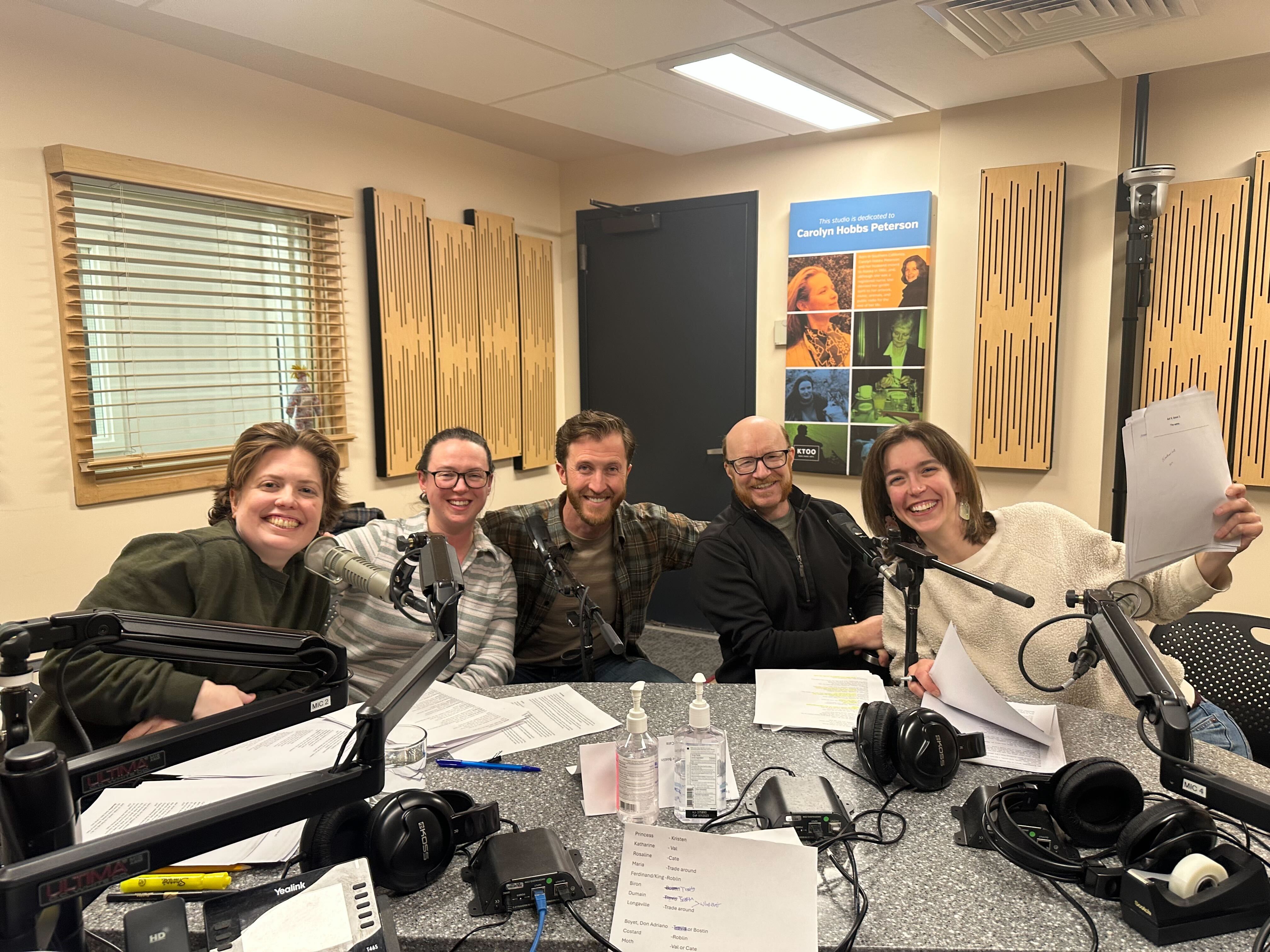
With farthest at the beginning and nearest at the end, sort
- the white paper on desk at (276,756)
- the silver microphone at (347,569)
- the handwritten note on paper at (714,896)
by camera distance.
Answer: the white paper on desk at (276,756), the silver microphone at (347,569), the handwritten note on paper at (714,896)

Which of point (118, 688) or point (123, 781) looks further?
point (118, 688)

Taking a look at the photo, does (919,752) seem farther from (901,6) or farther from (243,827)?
(901,6)

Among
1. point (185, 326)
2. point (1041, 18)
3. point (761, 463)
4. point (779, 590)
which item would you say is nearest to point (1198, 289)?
point (1041, 18)

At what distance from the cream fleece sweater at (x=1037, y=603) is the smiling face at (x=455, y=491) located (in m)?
1.07

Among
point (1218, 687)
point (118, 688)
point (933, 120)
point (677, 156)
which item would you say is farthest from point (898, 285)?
point (118, 688)

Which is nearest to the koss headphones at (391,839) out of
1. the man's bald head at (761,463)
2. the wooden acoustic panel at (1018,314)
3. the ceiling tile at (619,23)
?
the man's bald head at (761,463)

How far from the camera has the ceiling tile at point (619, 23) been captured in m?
2.25

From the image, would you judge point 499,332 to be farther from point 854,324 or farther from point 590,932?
point 590,932

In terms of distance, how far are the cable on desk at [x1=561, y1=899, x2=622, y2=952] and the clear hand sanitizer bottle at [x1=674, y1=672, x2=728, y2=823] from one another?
0.26 m

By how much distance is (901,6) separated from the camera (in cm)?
229

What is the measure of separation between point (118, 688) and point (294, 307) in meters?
2.22

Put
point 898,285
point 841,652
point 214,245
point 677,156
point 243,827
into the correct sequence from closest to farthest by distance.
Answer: point 243,827, point 841,652, point 214,245, point 898,285, point 677,156

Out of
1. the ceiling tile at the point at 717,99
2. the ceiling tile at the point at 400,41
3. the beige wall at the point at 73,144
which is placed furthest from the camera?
the ceiling tile at the point at 717,99

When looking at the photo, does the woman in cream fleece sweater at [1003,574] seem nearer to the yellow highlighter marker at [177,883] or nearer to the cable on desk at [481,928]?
the cable on desk at [481,928]
